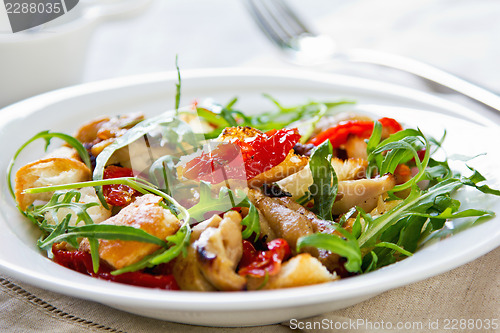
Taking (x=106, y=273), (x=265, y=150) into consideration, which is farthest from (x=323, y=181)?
(x=106, y=273)

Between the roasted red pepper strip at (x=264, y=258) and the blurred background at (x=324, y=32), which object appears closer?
the roasted red pepper strip at (x=264, y=258)

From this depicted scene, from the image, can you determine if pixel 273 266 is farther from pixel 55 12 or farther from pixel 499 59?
pixel 499 59

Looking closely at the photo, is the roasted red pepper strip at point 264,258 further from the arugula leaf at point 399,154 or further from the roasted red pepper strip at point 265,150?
the arugula leaf at point 399,154

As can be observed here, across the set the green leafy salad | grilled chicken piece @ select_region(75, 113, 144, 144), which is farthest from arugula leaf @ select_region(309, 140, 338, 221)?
grilled chicken piece @ select_region(75, 113, 144, 144)

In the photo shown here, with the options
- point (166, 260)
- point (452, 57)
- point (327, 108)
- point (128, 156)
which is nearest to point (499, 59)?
point (452, 57)

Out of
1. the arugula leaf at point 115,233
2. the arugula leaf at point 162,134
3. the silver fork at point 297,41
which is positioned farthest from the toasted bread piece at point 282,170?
the silver fork at point 297,41

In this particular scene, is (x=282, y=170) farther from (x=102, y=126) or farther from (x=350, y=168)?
(x=102, y=126)
